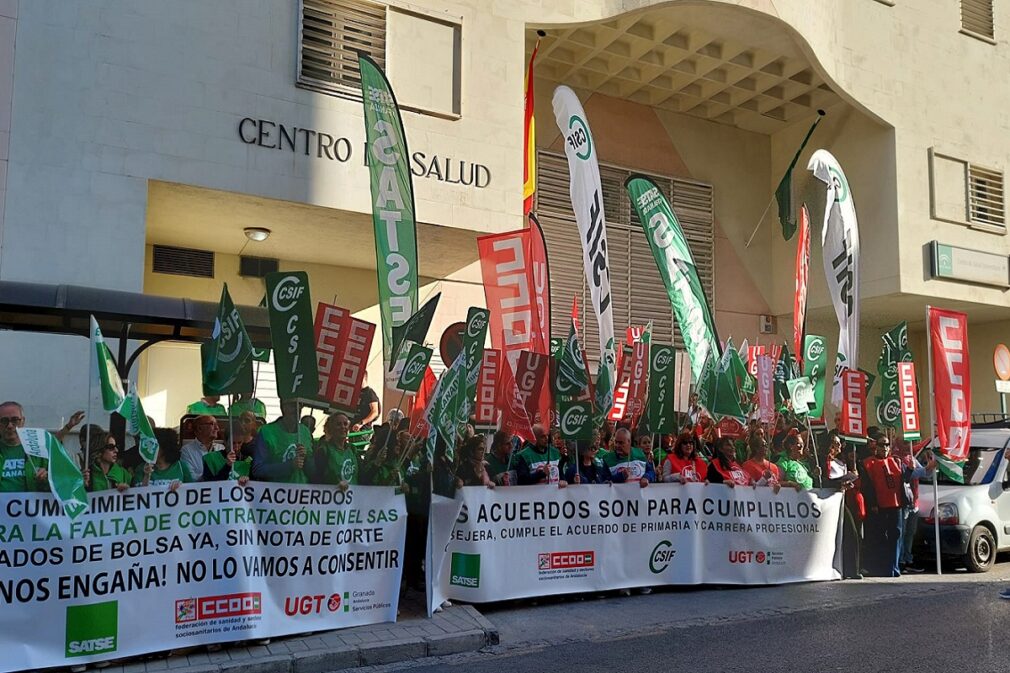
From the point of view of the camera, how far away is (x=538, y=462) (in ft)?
30.6

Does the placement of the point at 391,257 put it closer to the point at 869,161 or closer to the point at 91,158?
the point at 91,158

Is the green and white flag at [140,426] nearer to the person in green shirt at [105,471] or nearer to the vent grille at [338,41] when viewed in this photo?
the person in green shirt at [105,471]

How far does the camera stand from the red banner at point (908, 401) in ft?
40.1

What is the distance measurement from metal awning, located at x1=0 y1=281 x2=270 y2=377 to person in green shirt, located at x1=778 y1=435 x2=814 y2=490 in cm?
598

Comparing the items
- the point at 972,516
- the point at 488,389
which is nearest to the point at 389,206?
the point at 488,389

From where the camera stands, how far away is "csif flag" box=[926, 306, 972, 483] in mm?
12008

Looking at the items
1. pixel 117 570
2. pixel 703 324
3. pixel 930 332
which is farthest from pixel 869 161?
pixel 117 570

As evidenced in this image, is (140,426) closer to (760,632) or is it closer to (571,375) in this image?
(571,375)

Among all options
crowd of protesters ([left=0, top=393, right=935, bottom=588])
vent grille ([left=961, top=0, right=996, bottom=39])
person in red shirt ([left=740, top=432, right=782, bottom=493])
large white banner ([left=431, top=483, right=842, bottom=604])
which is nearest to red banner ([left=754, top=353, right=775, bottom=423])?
crowd of protesters ([left=0, top=393, right=935, bottom=588])

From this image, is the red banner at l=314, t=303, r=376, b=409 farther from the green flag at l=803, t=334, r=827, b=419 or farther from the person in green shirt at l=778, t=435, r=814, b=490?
the green flag at l=803, t=334, r=827, b=419

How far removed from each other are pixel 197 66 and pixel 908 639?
10.3 meters

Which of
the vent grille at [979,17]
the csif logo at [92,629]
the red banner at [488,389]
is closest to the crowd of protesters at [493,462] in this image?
the red banner at [488,389]

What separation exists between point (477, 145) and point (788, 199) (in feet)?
31.1

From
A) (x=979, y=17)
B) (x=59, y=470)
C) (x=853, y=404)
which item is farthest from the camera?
(x=979, y=17)
